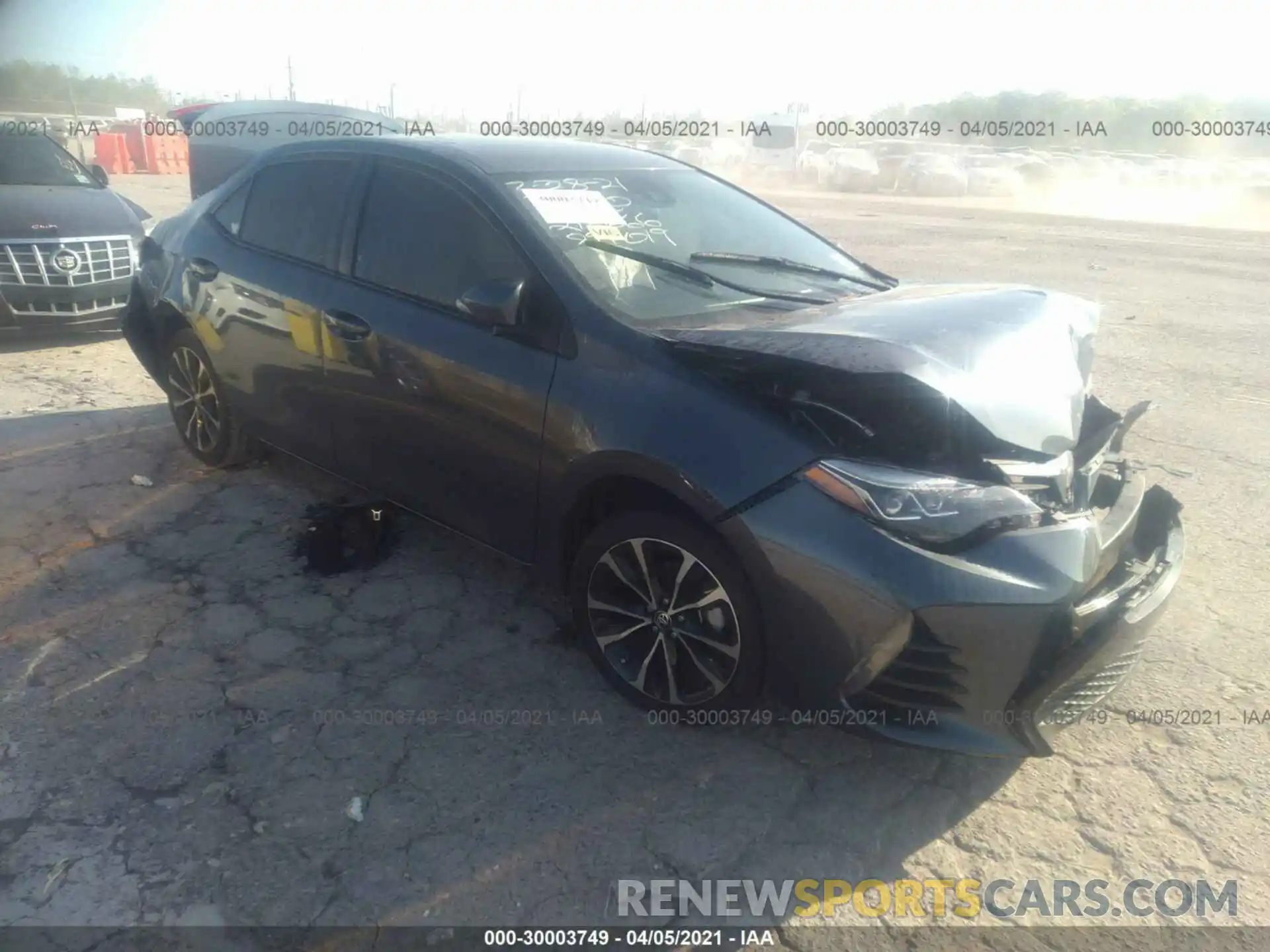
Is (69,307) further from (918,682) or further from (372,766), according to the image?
(918,682)

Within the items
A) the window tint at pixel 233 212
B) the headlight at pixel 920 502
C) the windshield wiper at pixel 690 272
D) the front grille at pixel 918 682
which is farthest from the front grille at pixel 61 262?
the front grille at pixel 918 682

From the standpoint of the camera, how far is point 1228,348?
805cm

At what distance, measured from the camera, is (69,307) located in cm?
706

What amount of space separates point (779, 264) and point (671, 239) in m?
0.48

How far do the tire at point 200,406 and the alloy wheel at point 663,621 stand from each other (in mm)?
2451

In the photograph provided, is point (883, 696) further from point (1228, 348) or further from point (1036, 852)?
point (1228, 348)

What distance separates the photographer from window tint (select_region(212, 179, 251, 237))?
14.5ft

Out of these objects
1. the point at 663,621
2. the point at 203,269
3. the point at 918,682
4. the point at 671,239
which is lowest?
the point at 663,621

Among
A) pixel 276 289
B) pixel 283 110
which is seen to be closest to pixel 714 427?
pixel 276 289

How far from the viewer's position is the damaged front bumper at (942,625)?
7.83 feet

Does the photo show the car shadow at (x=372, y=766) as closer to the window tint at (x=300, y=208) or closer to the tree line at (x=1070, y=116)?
the window tint at (x=300, y=208)

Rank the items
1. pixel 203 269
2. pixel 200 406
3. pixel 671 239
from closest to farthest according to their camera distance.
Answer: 1. pixel 671 239
2. pixel 203 269
3. pixel 200 406

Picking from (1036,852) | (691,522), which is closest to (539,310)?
(691,522)

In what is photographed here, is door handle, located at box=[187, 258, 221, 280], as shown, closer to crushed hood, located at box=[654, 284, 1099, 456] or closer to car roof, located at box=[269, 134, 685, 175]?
car roof, located at box=[269, 134, 685, 175]
